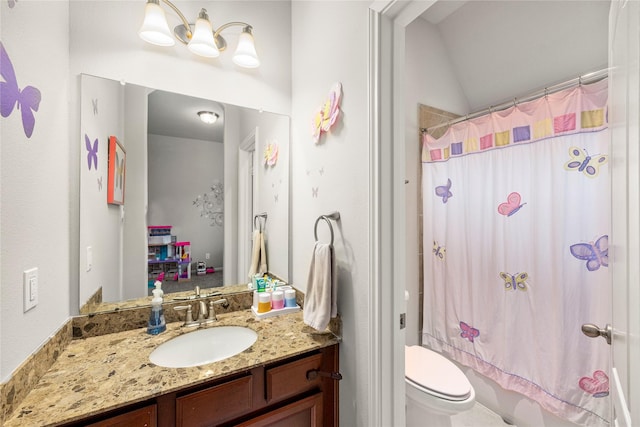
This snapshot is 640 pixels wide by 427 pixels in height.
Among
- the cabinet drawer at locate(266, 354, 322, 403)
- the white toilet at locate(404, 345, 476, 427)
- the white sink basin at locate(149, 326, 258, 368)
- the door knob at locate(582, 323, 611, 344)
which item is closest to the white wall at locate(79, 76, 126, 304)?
the white sink basin at locate(149, 326, 258, 368)

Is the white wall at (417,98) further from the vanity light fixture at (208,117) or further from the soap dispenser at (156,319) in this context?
the soap dispenser at (156,319)

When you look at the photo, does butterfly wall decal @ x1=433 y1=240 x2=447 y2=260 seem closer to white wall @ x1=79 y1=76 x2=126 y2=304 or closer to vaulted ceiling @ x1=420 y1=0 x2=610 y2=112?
vaulted ceiling @ x1=420 y1=0 x2=610 y2=112

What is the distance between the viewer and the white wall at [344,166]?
42.3 inches

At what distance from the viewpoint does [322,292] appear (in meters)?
1.15

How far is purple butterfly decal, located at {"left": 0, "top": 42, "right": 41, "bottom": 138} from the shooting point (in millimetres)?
669

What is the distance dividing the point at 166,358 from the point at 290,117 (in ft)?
4.50

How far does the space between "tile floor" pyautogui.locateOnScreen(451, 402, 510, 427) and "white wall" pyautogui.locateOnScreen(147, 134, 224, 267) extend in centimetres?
192

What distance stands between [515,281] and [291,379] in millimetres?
1512

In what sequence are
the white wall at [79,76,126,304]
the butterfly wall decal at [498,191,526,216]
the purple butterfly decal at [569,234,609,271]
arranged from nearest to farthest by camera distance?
the white wall at [79,76,126,304] < the purple butterfly decal at [569,234,609,271] < the butterfly wall decal at [498,191,526,216]

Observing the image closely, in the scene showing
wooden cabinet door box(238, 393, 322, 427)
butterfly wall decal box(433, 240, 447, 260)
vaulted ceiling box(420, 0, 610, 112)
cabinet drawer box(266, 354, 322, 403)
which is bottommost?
wooden cabinet door box(238, 393, 322, 427)

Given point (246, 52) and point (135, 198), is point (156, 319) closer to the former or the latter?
point (135, 198)

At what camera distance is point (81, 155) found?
1.11 meters

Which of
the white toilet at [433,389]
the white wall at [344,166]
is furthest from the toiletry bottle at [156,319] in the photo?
the white toilet at [433,389]

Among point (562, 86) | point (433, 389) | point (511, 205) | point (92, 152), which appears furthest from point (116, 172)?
point (562, 86)
